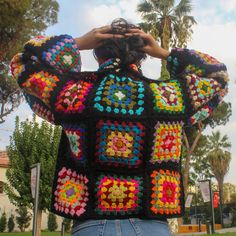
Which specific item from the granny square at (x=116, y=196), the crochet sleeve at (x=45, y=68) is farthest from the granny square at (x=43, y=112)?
the granny square at (x=116, y=196)

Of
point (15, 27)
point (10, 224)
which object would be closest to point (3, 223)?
point (10, 224)

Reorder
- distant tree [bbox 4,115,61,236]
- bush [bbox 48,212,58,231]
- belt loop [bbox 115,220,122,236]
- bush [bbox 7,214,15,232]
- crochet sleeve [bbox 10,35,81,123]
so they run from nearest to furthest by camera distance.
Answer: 1. belt loop [bbox 115,220,122,236]
2. crochet sleeve [bbox 10,35,81,123]
3. distant tree [bbox 4,115,61,236]
4. bush [bbox 7,214,15,232]
5. bush [bbox 48,212,58,231]

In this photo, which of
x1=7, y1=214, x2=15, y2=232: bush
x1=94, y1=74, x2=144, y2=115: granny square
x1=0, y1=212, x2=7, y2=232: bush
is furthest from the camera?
x1=7, y1=214, x2=15, y2=232: bush

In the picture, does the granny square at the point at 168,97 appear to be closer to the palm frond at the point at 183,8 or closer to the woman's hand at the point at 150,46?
the woman's hand at the point at 150,46

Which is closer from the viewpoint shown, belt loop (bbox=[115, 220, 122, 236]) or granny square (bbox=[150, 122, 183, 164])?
belt loop (bbox=[115, 220, 122, 236])

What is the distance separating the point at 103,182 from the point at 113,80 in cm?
41

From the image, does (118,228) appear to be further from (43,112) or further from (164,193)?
(43,112)

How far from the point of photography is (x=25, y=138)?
65.4 ft

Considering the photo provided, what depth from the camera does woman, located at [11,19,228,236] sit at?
1526 mm

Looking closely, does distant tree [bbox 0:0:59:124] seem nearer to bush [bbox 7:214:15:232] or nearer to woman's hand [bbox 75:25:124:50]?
bush [bbox 7:214:15:232]

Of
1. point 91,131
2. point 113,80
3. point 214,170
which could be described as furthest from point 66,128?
point 214,170

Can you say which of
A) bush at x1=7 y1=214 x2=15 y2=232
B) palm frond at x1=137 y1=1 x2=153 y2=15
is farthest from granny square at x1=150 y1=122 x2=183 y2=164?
bush at x1=7 y1=214 x2=15 y2=232

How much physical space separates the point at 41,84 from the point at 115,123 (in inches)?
13.9

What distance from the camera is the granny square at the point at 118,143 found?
1.55 m
